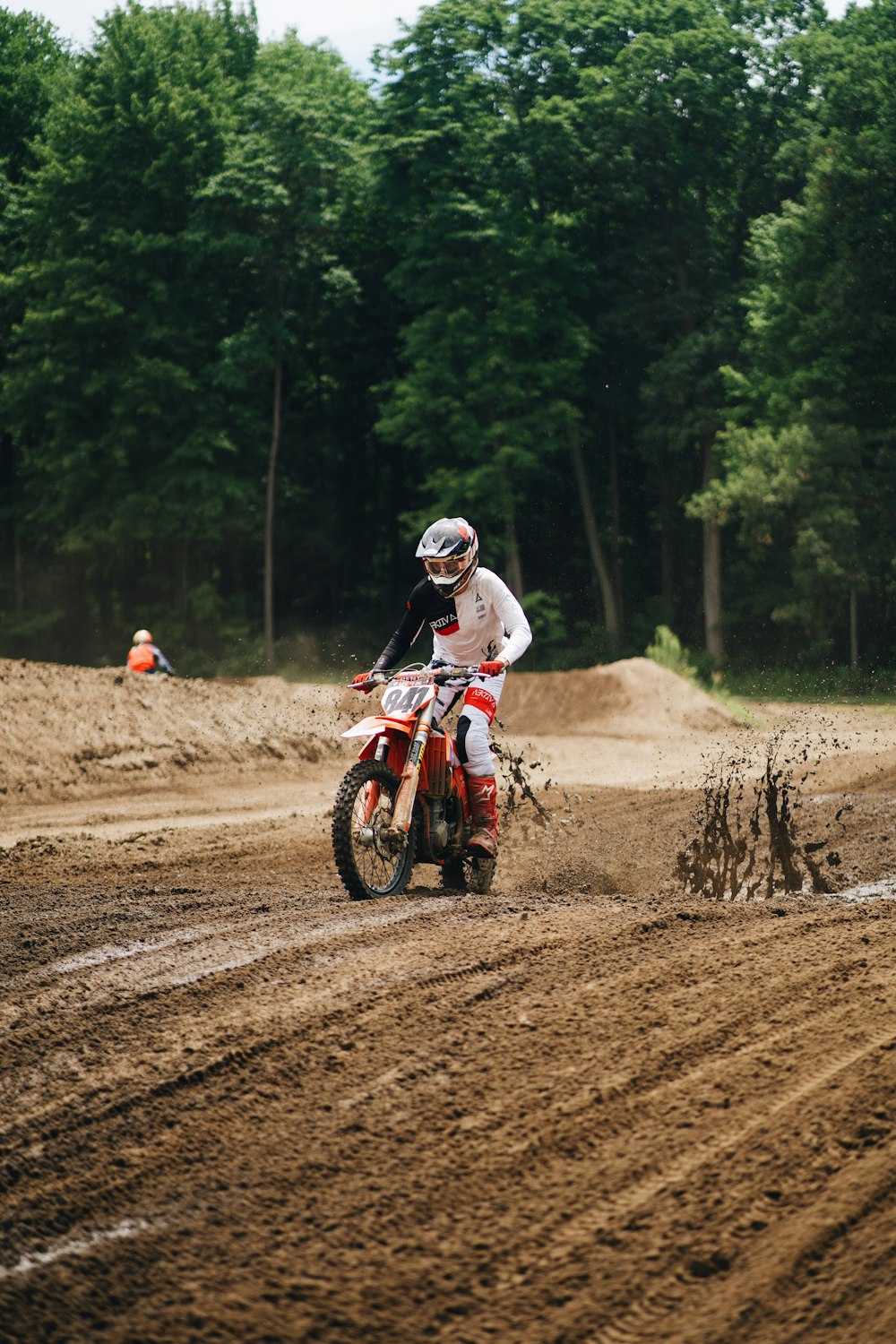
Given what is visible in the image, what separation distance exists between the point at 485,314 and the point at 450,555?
3039 centimetres

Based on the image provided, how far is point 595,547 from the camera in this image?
3909cm

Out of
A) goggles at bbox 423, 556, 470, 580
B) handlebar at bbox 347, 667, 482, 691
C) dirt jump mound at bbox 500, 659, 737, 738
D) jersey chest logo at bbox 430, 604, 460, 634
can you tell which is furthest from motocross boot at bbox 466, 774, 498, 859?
dirt jump mound at bbox 500, 659, 737, 738

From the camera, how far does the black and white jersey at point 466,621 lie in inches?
329

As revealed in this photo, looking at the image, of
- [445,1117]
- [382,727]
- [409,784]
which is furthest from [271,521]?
[445,1117]

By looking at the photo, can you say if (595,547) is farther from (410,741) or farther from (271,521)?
(410,741)

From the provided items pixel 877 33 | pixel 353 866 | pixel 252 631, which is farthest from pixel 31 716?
pixel 877 33

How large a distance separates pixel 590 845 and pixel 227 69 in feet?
138

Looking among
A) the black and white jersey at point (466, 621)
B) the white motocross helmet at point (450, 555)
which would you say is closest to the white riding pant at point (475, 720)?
the black and white jersey at point (466, 621)

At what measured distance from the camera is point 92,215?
39.7 metres

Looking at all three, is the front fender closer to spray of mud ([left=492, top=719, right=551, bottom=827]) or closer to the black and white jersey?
the black and white jersey

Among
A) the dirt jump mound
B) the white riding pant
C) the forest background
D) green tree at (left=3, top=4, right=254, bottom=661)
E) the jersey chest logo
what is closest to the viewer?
the white riding pant

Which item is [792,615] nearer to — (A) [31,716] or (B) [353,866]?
(A) [31,716]

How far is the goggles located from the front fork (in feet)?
2.90

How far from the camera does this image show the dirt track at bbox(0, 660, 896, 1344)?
350 centimetres
